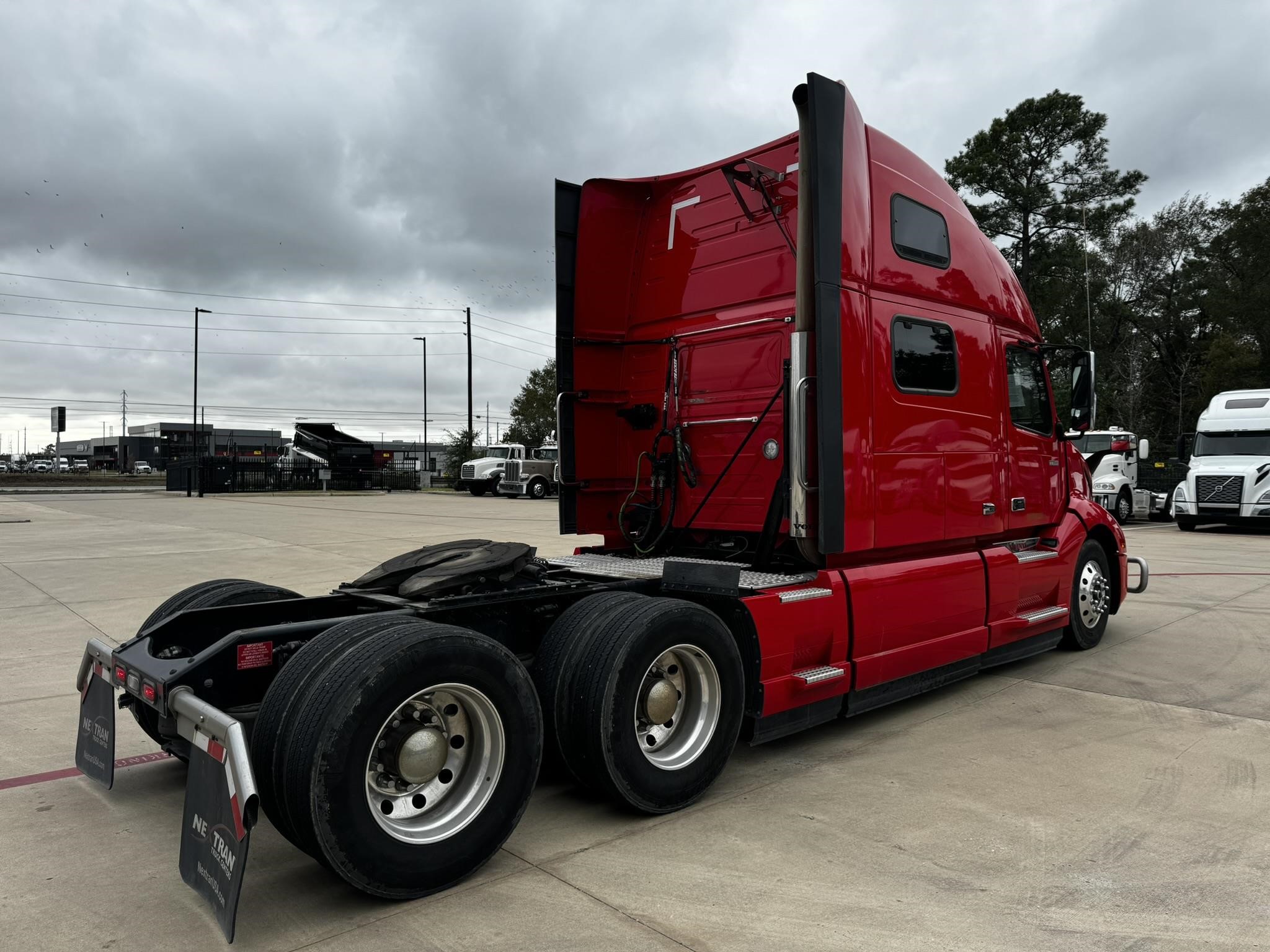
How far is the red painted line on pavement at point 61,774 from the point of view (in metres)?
4.01

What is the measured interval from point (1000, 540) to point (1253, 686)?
1.82m

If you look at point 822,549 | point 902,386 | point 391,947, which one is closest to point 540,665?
point 391,947

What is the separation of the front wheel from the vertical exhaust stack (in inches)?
756

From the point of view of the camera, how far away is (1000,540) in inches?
242

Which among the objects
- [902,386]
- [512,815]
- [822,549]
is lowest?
[512,815]

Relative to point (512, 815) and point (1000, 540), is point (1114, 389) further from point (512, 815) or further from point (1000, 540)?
point (512, 815)

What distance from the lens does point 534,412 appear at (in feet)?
172

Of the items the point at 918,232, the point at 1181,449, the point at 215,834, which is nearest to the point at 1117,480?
the point at 1181,449

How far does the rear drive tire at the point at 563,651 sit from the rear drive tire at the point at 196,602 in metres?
1.30

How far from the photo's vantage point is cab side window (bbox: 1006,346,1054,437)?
20.0 ft

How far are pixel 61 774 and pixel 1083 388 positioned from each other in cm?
674

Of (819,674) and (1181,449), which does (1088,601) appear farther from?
(1181,449)

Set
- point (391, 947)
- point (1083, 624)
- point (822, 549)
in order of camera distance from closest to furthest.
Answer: point (391, 947) < point (822, 549) < point (1083, 624)

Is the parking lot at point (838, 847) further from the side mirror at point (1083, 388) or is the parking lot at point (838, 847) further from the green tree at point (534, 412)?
the green tree at point (534, 412)
